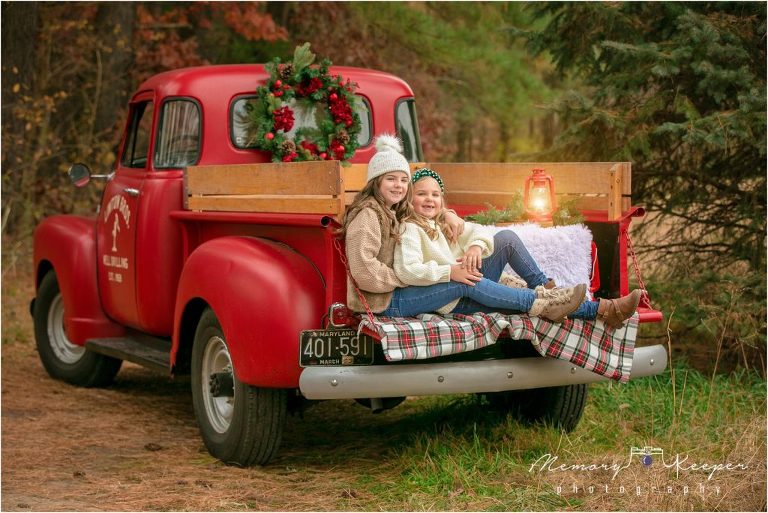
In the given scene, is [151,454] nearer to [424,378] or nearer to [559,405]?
[424,378]

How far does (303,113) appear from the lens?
6.70 meters

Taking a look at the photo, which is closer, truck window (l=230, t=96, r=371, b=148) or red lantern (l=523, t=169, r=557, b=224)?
red lantern (l=523, t=169, r=557, b=224)

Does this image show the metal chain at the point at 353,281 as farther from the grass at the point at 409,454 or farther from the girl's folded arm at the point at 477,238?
the grass at the point at 409,454

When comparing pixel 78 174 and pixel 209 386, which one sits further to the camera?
pixel 78 174

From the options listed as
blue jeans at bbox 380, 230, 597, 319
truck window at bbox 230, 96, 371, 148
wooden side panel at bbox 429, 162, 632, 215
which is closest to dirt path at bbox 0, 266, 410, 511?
blue jeans at bbox 380, 230, 597, 319

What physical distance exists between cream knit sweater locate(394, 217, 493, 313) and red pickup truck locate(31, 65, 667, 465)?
11.1 inches

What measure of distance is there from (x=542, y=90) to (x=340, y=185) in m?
13.1

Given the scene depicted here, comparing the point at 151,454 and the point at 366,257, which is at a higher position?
the point at 366,257

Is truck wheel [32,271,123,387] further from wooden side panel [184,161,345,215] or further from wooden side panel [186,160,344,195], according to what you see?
wooden side panel [186,160,344,195]

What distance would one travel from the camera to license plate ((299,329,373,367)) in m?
4.81

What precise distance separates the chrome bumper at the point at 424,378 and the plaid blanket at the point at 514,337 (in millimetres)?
136

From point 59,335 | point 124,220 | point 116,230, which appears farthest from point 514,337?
point 59,335

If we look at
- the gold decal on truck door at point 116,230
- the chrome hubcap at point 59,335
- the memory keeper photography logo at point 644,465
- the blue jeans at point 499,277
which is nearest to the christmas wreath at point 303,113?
the gold decal on truck door at point 116,230

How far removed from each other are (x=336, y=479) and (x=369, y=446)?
0.66m
